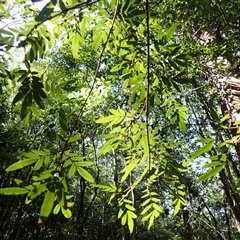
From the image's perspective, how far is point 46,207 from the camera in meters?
0.61

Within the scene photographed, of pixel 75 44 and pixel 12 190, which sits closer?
pixel 12 190

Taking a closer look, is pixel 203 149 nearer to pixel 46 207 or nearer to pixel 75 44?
pixel 46 207

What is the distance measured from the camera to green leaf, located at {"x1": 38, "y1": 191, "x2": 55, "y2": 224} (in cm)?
60

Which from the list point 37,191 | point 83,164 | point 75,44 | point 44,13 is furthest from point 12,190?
point 75,44

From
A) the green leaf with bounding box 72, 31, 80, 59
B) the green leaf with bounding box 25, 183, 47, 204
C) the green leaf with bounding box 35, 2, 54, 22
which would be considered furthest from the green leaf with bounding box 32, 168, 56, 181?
the green leaf with bounding box 72, 31, 80, 59

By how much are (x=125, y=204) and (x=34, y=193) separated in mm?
500

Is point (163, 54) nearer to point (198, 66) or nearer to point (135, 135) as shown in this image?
point (135, 135)

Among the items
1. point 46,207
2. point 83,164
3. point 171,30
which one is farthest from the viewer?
point 171,30

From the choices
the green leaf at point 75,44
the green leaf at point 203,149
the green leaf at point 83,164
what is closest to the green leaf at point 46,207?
the green leaf at point 83,164

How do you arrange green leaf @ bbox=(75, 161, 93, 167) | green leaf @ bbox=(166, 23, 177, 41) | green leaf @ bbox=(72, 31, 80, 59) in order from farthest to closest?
green leaf @ bbox=(72, 31, 80, 59) < green leaf @ bbox=(166, 23, 177, 41) < green leaf @ bbox=(75, 161, 93, 167)

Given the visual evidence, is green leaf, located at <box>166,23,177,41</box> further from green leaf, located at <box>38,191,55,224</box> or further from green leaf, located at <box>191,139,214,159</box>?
green leaf, located at <box>38,191,55,224</box>

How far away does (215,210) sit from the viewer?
1692 cm

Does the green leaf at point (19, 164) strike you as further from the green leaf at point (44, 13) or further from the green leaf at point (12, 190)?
the green leaf at point (44, 13)

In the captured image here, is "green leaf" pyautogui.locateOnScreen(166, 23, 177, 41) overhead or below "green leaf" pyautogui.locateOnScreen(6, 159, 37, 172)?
overhead
